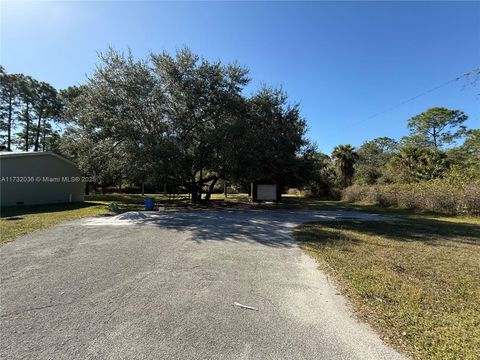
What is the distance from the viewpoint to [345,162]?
1227 inches

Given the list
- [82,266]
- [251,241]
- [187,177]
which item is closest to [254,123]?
[187,177]

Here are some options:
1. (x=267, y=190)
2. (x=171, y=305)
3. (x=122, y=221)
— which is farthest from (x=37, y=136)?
(x=171, y=305)

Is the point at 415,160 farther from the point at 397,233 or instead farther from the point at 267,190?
the point at 397,233

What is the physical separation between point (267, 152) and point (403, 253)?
10728mm

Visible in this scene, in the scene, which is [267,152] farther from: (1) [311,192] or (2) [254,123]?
(1) [311,192]

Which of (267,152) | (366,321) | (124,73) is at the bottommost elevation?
(366,321)

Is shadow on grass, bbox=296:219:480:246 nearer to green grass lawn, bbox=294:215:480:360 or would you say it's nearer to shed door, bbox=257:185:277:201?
green grass lawn, bbox=294:215:480:360

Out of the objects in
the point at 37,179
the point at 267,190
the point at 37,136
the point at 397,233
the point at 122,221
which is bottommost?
the point at 397,233

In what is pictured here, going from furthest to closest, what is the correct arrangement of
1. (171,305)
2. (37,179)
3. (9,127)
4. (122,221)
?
(9,127) → (37,179) → (122,221) → (171,305)

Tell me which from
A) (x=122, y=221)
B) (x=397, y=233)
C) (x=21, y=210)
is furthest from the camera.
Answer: (x=21, y=210)

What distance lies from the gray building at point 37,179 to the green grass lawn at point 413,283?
51.6 feet

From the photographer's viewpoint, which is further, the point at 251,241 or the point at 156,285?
the point at 251,241

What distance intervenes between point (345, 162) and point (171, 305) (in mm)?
30624

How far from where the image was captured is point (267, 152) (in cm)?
1636
